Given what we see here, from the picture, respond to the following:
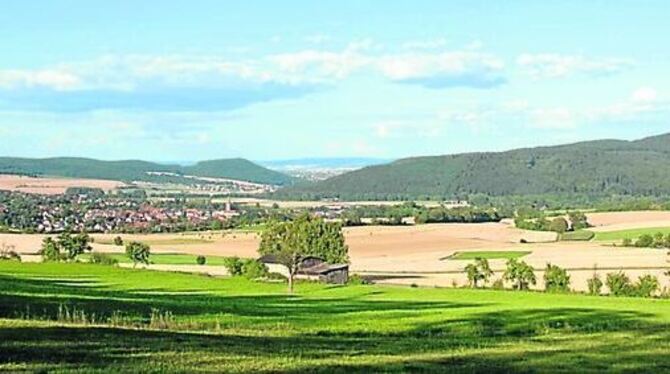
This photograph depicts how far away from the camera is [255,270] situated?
91.2 m

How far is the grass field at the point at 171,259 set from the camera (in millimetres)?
104131

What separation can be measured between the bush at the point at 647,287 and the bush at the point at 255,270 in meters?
31.4

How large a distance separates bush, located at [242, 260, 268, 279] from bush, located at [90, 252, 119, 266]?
47.1 feet

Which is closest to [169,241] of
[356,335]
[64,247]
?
[64,247]

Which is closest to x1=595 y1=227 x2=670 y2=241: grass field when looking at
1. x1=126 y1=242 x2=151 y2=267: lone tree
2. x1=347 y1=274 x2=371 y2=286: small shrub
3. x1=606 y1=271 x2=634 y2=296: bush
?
x1=347 y1=274 x2=371 y2=286: small shrub

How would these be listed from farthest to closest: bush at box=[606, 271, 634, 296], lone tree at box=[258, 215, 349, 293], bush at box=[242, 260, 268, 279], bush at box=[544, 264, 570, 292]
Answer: lone tree at box=[258, 215, 349, 293] → bush at box=[242, 260, 268, 279] → bush at box=[544, 264, 570, 292] → bush at box=[606, 271, 634, 296]

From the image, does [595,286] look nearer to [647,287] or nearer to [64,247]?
[647,287]

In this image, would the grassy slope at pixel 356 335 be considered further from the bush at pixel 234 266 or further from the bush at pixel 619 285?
the bush at pixel 234 266

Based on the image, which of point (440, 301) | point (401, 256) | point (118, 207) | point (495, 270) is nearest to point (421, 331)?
point (440, 301)

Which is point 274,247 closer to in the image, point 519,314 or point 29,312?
point 519,314

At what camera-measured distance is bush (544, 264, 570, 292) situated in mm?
78438

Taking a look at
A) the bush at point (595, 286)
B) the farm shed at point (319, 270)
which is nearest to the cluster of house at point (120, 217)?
the farm shed at point (319, 270)

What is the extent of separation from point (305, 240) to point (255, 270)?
10.4m

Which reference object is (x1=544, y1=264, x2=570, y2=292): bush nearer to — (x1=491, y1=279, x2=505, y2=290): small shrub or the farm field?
the farm field
